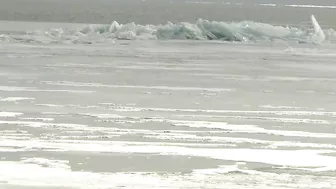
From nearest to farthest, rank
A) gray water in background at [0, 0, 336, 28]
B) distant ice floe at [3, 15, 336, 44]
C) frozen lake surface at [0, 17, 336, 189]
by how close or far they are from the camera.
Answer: frozen lake surface at [0, 17, 336, 189]
distant ice floe at [3, 15, 336, 44]
gray water in background at [0, 0, 336, 28]

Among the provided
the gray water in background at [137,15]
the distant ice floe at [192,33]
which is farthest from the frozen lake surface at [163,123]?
the gray water in background at [137,15]

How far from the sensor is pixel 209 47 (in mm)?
21766

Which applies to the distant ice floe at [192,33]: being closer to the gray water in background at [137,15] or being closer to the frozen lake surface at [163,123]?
the frozen lake surface at [163,123]

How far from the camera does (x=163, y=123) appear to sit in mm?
8734

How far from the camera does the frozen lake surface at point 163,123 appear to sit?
6.26 m

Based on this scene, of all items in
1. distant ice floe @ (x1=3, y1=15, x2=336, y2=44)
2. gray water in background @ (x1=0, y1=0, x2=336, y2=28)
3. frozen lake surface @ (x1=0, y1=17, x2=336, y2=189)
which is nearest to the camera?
frozen lake surface @ (x1=0, y1=17, x2=336, y2=189)

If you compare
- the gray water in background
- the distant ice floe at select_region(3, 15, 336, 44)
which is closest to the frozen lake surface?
the distant ice floe at select_region(3, 15, 336, 44)

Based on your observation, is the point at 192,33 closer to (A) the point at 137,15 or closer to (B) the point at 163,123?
(B) the point at 163,123

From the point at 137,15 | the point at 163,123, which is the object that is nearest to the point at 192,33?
the point at 163,123

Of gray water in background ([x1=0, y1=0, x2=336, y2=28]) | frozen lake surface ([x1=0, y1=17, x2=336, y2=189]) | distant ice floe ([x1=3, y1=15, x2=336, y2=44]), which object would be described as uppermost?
gray water in background ([x1=0, y1=0, x2=336, y2=28])

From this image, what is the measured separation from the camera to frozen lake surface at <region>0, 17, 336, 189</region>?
626 cm

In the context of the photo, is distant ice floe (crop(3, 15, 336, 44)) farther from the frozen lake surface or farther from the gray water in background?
the gray water in background

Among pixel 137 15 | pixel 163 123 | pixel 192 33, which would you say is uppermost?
pixel 137 15

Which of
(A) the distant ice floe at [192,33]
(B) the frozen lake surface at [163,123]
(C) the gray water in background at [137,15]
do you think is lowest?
(B) the frozen lake surface at [163,123]
